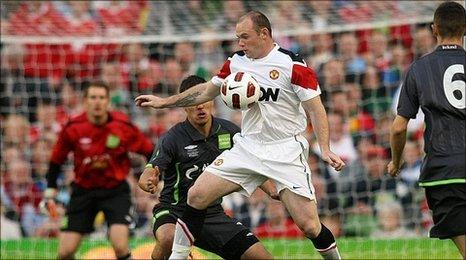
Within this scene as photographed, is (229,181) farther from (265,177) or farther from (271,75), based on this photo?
(271,75)

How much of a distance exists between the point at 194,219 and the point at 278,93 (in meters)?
1.07

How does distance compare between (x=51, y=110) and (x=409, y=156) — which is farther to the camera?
(x=51, y=110)

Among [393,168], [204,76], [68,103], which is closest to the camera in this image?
[393,168]

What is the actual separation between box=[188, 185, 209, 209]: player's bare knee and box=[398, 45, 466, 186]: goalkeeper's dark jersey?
5.02 ft

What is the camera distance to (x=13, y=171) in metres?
14.9

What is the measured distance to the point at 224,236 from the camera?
338 inches

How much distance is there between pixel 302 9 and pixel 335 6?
0.45 metres

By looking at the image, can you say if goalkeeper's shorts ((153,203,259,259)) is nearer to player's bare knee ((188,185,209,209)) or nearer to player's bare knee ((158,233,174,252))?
player's bare knee ((158,233,174,252))

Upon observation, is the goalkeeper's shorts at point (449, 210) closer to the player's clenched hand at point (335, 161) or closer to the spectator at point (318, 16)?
the player's clenched hand at point (335, 161)

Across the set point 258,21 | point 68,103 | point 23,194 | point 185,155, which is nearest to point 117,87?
point 68,103

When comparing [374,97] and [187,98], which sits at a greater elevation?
[187,98]

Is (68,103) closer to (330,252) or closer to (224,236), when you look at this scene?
(224,236)

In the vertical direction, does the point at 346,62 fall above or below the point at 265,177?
below

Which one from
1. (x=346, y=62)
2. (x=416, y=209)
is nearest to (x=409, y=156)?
(x=416, y=209)
